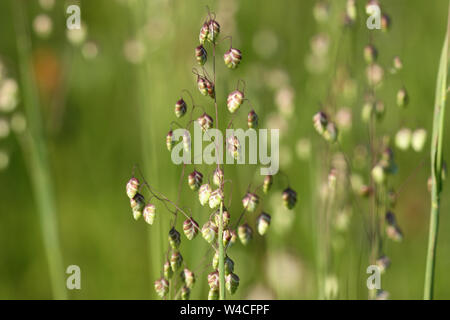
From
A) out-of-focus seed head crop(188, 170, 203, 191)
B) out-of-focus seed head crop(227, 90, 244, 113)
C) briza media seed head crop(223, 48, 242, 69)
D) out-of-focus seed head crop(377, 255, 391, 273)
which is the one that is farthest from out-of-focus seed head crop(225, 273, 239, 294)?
out-of-focus seed head crop(377, 255, 391, 273)

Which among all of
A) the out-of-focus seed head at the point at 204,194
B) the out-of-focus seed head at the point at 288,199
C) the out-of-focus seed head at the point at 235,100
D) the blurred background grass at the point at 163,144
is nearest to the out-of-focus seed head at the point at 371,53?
the blurred background grass at the point at 163,144

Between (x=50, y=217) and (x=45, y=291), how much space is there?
87cm

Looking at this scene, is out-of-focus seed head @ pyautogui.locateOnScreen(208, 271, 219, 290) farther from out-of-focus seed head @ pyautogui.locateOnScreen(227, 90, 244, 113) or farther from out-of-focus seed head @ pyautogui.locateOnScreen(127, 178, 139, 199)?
out-of-focus seed head @ pyautogui.locateOnScreen(227, 90, 244, 113)

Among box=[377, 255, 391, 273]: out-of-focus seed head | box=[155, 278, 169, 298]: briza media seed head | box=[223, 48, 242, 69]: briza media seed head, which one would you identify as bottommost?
box=[155, 278, 169, 298]: briza media seed head

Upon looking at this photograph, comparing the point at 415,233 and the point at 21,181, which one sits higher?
the point at 21,181

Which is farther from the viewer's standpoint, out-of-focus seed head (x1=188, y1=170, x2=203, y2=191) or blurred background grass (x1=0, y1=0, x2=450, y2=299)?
blurred background grass (x1=0, y1=0, x2=450, y2=299)

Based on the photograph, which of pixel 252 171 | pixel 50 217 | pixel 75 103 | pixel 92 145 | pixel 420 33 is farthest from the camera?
pixel 420 33

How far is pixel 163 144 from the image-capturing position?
9.70 feet

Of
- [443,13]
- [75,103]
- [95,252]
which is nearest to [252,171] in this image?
[95,252]

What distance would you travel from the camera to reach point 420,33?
12.6ft

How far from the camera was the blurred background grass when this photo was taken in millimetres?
2477

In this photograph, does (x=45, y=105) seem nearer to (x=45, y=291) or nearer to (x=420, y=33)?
(x=45, y=291)

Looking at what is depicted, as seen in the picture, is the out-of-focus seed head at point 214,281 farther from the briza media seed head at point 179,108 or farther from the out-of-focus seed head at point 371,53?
the out-of-focus seed head at point 371,53

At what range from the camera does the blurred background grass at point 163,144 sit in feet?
8.13
